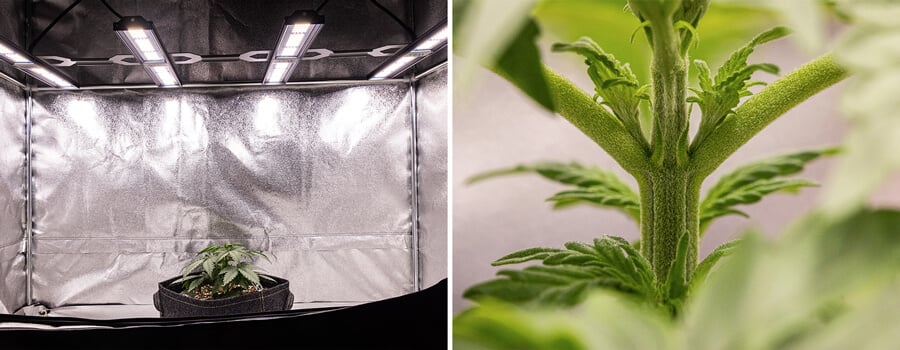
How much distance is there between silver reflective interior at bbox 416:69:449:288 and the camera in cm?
188

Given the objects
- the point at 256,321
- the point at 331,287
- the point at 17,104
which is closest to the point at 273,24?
the point at 17,104

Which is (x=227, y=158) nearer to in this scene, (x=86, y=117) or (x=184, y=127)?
(x=184, y=127)

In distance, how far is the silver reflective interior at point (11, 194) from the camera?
1840 millimetres

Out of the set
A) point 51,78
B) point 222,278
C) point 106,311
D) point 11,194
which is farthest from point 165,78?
point 106,311

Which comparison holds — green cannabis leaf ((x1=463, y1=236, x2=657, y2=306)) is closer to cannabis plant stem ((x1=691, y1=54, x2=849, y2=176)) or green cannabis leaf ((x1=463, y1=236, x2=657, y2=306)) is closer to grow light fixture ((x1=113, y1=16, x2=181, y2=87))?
cannabis plant stem ((x1=691, y1=54, x2=849, y2=176))

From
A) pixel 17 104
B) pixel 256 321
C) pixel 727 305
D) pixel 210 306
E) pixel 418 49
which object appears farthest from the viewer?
pixel 17 104

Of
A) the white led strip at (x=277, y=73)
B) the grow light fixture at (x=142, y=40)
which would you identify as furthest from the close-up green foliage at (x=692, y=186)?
the white led strip at (x=277, y=73)

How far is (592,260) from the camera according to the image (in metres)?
0.12

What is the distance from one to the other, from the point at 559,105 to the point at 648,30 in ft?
0.08

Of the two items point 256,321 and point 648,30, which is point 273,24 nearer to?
point 256,321

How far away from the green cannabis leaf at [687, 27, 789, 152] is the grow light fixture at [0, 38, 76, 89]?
1482 millimetres

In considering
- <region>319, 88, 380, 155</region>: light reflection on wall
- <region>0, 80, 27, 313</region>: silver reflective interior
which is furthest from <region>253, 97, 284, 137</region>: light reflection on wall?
<region>0, 80, 27, 313</region>: silver reflective interior

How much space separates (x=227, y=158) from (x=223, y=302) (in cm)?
66

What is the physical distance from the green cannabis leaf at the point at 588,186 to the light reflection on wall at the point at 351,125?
1.97 meters
